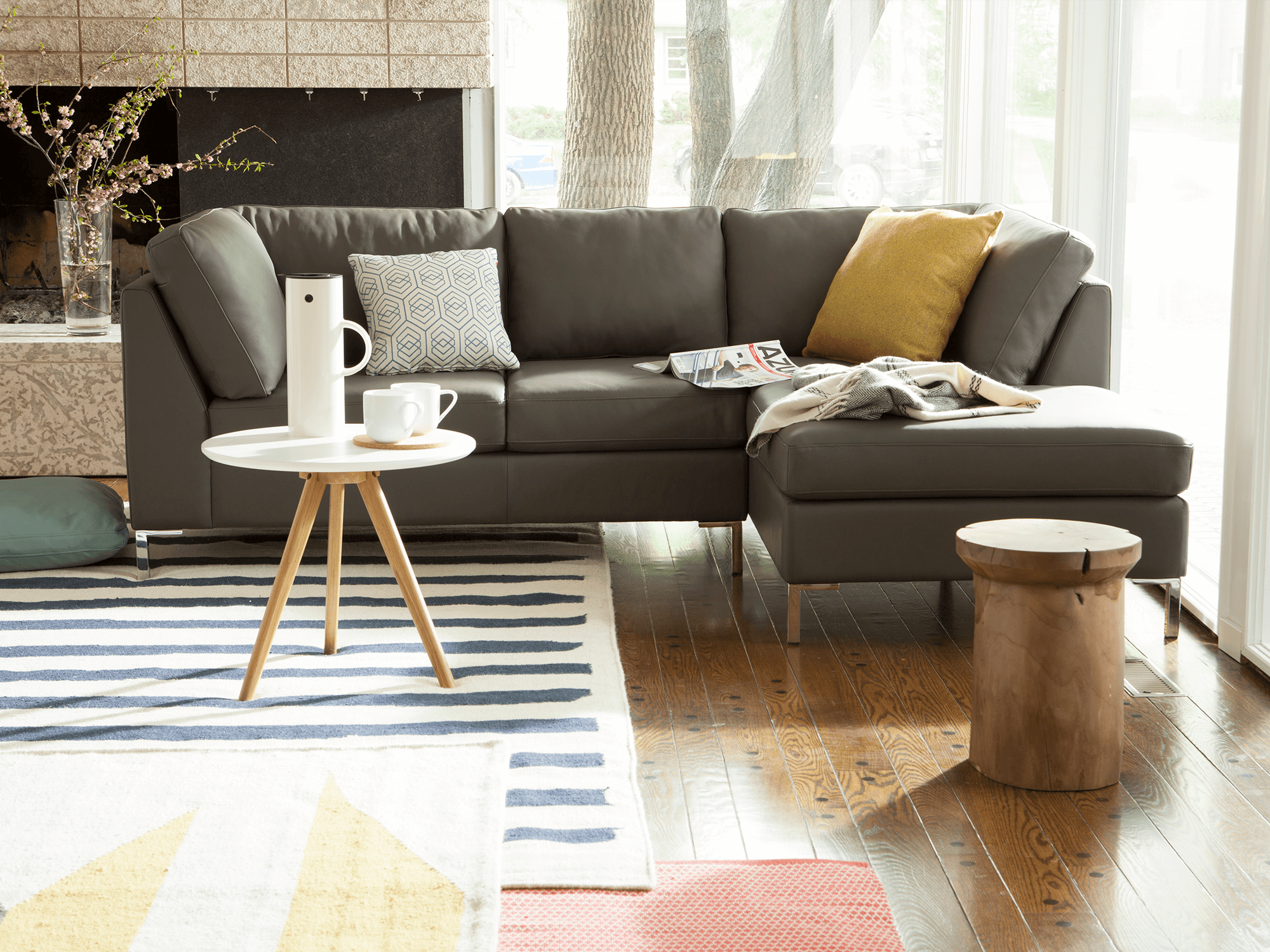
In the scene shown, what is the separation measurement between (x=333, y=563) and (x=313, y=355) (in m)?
0.45

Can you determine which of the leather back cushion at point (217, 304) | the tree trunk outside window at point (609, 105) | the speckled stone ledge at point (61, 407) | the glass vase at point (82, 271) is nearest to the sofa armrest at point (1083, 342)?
the leather back cushion at point (217, 304)

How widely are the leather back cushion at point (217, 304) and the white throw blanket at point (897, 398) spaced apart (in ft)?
4.21

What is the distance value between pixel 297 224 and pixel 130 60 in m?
1.44

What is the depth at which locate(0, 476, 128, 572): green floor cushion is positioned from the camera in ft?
10.6

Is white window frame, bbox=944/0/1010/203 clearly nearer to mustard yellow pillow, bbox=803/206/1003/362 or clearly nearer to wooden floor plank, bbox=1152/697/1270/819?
mustard yellow pillow, bbox=803/206/1003/362

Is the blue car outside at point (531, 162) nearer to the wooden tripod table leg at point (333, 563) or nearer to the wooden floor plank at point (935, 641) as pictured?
the wooden floor plank at point (935, 641)

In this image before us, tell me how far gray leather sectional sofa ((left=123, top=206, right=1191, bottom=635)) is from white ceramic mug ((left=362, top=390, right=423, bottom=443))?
0.84 metres

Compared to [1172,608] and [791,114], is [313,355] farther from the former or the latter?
[791,114]

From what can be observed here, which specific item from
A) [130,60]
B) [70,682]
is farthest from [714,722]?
[130,60]

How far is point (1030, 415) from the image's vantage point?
9.22ft

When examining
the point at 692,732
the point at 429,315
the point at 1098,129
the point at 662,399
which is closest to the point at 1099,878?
the point at 692,732

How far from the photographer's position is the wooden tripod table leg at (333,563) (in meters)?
2.57

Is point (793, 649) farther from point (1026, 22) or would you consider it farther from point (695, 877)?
point (1026, 22)

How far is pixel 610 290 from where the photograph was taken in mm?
3762
